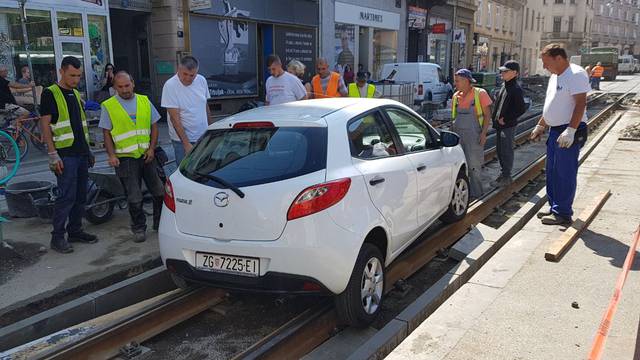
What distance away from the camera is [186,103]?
19.4ft

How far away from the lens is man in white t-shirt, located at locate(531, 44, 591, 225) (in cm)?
550

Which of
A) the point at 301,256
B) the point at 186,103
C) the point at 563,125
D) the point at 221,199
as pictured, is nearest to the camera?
the point at 301,256

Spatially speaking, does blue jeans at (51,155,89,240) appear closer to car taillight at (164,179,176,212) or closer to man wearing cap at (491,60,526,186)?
car taillight at (164,179,176,212)

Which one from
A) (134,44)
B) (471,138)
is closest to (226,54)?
(134,44)

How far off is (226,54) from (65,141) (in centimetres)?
1272

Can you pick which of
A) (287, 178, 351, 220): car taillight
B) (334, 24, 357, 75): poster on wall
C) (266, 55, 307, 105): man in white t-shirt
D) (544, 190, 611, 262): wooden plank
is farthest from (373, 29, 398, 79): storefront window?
(287, 178, 351, 220): car taillight

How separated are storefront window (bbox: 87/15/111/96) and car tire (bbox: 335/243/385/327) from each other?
11833mm

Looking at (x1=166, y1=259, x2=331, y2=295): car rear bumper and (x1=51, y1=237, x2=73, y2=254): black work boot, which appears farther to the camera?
(x1=51, y1=237, x2=73, y2=254): black work boot

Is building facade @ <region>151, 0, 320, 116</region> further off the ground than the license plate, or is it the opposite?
building facade @ <region>151, 0, 320, 116</region>

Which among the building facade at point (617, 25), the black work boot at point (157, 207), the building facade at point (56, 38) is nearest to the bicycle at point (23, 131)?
the building facade at point (56, 38)

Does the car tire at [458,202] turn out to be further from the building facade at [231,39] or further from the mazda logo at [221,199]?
the building facade at [231,39]

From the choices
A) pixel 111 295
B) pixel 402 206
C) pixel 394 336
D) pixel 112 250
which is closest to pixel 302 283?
pixel 394 336

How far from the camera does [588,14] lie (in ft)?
254

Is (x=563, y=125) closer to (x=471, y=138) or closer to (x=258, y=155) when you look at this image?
(x=471, y=138)
